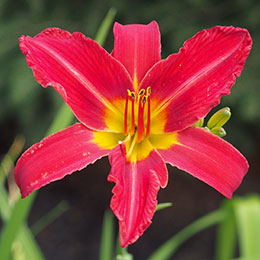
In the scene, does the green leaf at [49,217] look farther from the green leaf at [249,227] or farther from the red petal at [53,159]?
the red petal at [53,159]

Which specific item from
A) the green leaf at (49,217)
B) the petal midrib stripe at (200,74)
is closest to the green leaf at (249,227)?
the petal midrib stripe at (200,74)

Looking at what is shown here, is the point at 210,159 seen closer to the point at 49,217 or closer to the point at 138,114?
the point at 138,114

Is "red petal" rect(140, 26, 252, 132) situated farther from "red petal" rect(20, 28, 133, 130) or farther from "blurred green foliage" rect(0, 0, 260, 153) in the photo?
"blurred green foliage" rect(0, 0, 260, 153)

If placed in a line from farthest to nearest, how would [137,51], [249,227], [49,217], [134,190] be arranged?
1. [49,217]
2. [249,227]
3. [137,51]
4. [134,190]

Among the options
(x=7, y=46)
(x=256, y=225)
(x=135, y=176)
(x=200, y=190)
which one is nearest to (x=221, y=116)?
(x=135, y=176)

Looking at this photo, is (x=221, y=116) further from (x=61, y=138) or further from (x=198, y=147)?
(x=61, y=138)

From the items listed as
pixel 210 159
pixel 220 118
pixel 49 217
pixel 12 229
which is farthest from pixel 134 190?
pixel 49 217

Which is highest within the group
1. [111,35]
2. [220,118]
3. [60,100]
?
[220,118]

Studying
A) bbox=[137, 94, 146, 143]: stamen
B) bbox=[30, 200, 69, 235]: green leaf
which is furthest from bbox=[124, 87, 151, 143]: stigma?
bbox=[30, 200, 69, 235]: green leaf
